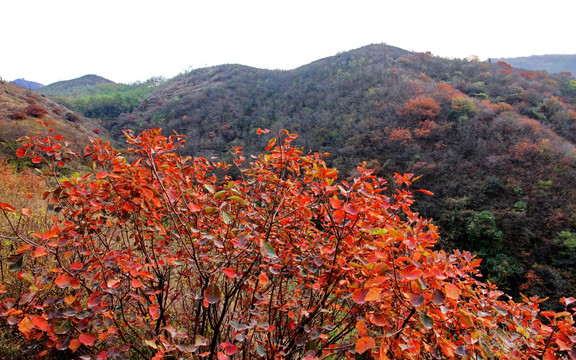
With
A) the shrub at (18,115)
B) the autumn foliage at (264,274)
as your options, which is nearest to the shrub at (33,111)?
the shrub at (18,115)

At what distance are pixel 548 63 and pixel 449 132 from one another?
38.6 meters

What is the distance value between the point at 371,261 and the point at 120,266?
3.88ft

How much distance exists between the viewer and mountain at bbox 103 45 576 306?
21.8 feet

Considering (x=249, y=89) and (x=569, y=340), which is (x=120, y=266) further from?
(x=249, y=89)

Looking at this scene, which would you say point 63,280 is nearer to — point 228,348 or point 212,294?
point 212,294

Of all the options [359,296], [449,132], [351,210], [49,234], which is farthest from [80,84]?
[359,296]

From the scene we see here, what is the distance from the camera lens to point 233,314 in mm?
1728

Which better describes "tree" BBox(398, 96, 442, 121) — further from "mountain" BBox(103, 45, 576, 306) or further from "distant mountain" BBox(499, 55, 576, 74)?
"distant mountain" BBox(499, 55, 576, 74)

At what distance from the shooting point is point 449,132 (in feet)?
34.7

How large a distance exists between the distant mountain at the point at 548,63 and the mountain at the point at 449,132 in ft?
82.1

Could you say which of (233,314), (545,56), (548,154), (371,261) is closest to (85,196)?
(233,314)

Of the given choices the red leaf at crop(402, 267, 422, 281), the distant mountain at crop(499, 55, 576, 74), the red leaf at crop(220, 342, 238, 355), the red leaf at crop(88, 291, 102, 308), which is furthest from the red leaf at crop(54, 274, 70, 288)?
the distant mountain at crop(499, 55, 576, 74)

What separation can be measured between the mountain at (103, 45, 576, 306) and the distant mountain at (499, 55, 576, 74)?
82.1 ft

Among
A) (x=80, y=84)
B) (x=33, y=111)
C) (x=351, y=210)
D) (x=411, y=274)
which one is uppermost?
(x=80, y=84)
